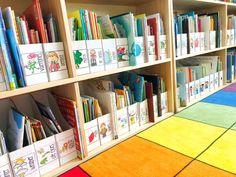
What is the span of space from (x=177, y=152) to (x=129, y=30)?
2.11 feet

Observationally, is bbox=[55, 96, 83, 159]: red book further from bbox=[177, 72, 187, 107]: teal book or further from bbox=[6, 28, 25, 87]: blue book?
bbox=[177, 72, 187, 107]: teal book

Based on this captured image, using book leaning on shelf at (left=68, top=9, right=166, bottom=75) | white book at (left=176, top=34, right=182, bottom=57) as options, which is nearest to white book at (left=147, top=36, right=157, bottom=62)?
book leaning on shelf at (left=68, top=9, right=166, bottom=75)

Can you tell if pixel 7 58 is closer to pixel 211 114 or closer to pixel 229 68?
pixel 211 114

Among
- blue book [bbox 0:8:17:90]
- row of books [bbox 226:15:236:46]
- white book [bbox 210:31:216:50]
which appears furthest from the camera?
row of books [bbox 226:15:236:46]

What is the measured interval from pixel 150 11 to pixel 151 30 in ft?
0.70

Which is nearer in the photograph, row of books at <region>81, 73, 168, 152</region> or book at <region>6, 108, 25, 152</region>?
book at <region>6, 108, 25, 152</region>

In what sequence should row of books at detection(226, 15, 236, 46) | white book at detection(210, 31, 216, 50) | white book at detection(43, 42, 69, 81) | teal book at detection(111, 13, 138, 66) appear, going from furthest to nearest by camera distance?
row of books at detection(226, 15, 236, 46)
white book at detection(210, 31, 216, 50)
teal book at detection(111, 13, 138, 66)
white book at detection(43, 42, 69, 81)

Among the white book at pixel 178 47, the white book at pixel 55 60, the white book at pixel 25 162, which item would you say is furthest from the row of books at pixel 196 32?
the white book at pixel 25 162

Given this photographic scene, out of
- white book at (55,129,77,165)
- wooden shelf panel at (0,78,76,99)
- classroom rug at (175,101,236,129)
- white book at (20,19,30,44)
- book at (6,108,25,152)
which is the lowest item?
classroom rug at (175,101,236,129)

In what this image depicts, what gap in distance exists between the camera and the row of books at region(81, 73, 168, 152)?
963mm

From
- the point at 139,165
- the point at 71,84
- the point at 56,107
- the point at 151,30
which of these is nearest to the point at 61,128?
the point at 56,107

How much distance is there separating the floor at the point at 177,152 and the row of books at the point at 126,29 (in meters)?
0.42

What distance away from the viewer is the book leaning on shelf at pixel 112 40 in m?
0.87

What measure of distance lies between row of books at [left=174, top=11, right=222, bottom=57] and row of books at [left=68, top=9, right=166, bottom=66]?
203 mm
